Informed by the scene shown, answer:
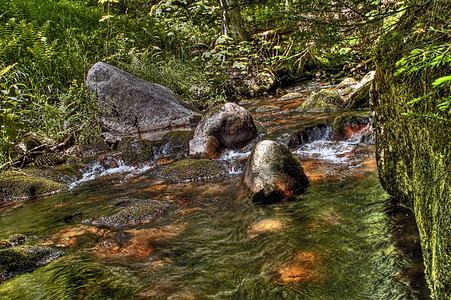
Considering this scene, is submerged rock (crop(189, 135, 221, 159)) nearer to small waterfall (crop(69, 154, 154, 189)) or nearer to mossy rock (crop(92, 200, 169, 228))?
small waterfall (crop(69, 154, 154, 189))

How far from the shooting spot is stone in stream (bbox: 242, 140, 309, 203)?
360cm

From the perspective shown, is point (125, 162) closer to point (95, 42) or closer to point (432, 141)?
point (432, 141)

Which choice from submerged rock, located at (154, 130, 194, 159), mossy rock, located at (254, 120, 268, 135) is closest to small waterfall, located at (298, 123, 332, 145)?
mossy rock, located at (254, 120, 268, 135)

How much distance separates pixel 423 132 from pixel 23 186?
5602mm

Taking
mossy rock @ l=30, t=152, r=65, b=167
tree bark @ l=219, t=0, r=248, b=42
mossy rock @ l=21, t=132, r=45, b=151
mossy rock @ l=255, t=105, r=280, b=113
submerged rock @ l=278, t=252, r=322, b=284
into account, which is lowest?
submerged rock @ l=278, t=252, r=322, b=284

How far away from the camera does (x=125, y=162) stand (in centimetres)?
652

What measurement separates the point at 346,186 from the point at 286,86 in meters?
10.3

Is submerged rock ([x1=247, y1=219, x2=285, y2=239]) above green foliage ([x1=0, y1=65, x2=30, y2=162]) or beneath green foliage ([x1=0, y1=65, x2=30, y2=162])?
beneath

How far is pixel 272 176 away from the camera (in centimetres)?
368

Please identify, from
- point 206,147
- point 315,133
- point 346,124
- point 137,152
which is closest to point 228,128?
point 206,147

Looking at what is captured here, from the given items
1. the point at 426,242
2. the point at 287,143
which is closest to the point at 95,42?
the point at 287,143

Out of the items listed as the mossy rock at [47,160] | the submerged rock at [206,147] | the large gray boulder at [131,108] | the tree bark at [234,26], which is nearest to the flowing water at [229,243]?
the submerged rock at [206,147]

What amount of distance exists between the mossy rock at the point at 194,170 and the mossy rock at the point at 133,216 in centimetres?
124

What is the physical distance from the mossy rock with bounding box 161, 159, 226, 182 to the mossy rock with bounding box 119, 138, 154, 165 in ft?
3.83
